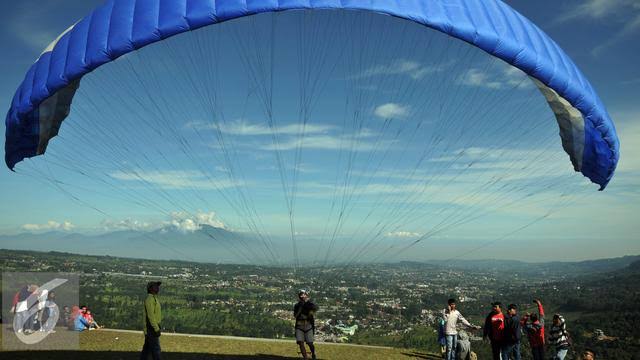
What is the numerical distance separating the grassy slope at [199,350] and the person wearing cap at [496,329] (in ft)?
10.1

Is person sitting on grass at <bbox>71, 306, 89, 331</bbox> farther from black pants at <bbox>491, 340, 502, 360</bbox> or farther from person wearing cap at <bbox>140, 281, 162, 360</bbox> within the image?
black pants at <bbox>491, 340, 502, 360</bbox>

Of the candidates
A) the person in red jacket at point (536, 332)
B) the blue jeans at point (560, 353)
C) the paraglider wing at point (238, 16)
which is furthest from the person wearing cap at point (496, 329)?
the paraglider wing at point (238, 16)

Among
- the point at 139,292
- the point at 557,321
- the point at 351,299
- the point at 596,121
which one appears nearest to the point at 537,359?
the point at 557,321

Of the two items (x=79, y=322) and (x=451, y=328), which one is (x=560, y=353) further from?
(x=79, y=322)

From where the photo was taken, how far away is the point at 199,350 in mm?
12141

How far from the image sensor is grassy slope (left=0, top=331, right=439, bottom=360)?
10.5 m

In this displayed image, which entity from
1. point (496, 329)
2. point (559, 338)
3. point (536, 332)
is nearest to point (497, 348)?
point (496, 329)

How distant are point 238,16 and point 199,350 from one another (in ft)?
Result: 27.9

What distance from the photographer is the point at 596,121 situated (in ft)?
33.5

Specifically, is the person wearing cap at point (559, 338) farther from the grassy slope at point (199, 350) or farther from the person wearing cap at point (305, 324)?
the person wearing cap at point (305, 324)

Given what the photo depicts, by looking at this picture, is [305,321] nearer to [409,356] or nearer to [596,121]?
[409,356]

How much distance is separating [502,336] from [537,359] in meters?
2.04

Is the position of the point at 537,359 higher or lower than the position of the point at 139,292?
higher

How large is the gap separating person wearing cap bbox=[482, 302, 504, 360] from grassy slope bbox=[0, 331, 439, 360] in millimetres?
3069
